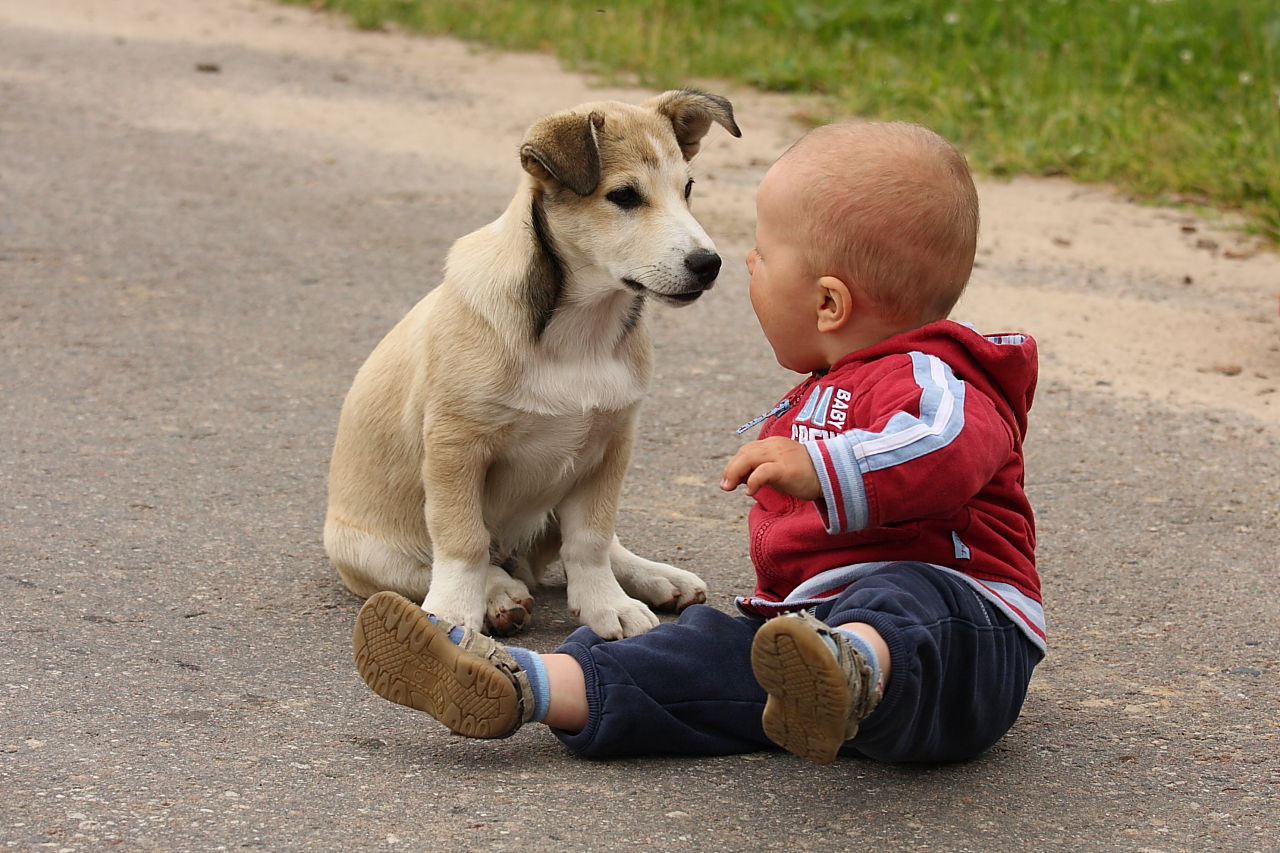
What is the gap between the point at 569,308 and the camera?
3.59 metres

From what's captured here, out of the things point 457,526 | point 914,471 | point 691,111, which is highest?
point 691,111

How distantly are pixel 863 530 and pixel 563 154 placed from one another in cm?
128

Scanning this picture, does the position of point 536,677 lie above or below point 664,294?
below

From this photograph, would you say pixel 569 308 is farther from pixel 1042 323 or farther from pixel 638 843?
pixel 1042 323

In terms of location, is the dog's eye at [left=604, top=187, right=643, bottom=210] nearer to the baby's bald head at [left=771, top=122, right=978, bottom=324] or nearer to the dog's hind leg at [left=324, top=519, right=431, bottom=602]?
the baby's bald head at [left=771, top=122, right=978, bottom=324]

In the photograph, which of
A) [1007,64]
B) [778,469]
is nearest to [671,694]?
[778,469]

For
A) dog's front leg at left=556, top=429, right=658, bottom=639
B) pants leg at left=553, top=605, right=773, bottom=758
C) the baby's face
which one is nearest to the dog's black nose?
dog's front leg at left=556, top=429, right=658, bottom=639

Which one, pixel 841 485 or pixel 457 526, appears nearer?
pixel 841 485

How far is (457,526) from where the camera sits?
3486 millimetres

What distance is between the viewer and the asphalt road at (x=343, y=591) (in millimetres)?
2652

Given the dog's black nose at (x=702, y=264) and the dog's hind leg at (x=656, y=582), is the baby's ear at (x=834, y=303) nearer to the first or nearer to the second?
the dog's black nose at (x=702, y=264)

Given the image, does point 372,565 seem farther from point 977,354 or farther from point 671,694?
point 977,354

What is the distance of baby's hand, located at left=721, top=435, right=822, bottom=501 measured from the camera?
8.36ft

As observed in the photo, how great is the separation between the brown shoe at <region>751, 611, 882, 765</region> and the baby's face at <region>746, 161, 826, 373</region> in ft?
2.18
